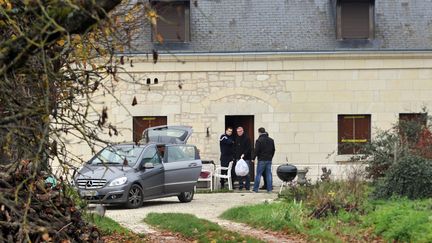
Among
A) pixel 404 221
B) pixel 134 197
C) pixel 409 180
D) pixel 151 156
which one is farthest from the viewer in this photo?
pixel 151 156

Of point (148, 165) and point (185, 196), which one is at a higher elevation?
point (148, 165)

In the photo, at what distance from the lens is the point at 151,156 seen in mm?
18734

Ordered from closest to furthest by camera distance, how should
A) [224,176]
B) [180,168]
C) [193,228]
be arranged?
1. [193,228]
2. [180,168]
3. [224,176]

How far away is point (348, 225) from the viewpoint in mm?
13250

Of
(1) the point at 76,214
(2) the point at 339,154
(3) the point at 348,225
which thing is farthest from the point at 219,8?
(1) the point at 76,214

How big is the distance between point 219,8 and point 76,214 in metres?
17.9

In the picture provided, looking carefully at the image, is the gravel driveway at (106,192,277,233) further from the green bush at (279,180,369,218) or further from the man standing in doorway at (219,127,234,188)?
the man standing in doorway at (219,127,234,188)

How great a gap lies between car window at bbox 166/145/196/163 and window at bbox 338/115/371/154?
7339 mm

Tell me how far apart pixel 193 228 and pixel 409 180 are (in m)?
4.57

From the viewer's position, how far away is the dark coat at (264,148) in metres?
22.5

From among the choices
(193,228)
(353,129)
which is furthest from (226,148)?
(193,228)

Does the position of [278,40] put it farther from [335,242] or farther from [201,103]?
[335,242]

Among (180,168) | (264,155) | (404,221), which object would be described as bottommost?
(404,221)

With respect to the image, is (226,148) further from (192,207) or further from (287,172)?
(192,207)
